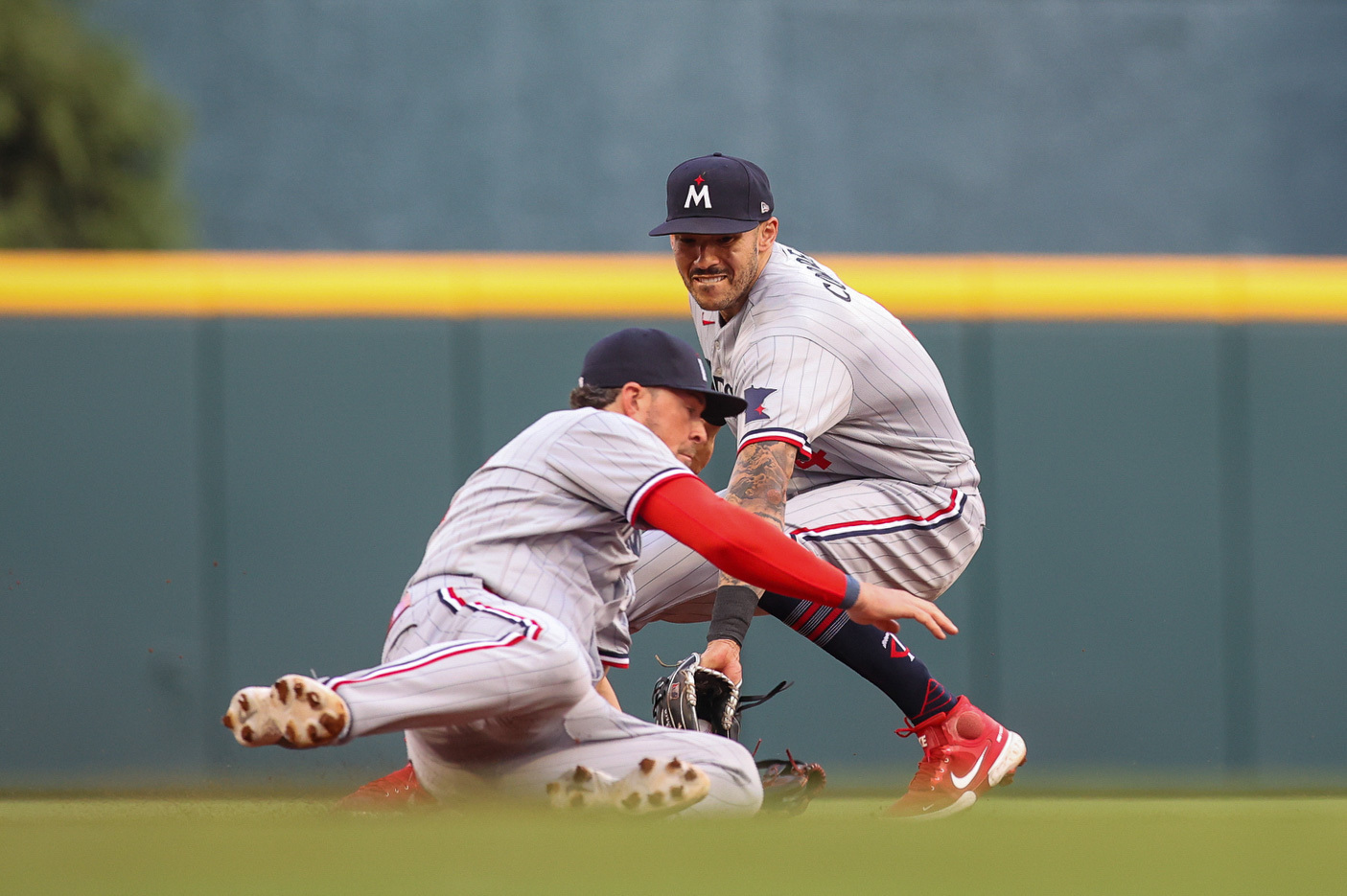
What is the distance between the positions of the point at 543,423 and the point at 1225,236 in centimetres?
753

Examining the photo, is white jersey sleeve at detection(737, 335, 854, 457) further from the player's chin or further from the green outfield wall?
the green outfield wall

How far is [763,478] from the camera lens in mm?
3109

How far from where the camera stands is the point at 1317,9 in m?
9.20

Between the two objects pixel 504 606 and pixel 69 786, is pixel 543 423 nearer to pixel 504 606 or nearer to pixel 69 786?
pixel 504 606

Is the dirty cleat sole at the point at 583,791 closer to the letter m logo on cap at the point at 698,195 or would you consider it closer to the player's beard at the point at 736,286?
the player's beard at the point at 736,286

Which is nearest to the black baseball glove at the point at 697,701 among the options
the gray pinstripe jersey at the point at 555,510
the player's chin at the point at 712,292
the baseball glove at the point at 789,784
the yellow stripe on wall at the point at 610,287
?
the baseball glove at the point at 789,784

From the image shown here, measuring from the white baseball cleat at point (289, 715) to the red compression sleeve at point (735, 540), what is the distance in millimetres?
655

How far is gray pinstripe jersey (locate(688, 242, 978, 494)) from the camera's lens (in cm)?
326

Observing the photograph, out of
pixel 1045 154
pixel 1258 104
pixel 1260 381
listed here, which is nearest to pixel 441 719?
pixel 1260 381

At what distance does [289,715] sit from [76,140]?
679 cm

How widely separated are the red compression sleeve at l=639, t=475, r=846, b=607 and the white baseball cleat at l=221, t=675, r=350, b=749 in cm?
66

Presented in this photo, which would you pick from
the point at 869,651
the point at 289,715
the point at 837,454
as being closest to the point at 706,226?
the point at 837,454

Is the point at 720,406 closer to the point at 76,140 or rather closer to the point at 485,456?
the point at 485,456

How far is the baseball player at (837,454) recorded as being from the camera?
3318 millimetres
